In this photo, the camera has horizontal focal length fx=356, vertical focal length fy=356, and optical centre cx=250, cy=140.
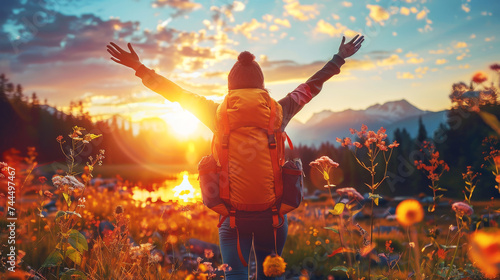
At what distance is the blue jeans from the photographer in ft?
10.2

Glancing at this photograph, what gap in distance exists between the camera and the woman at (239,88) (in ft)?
10.3

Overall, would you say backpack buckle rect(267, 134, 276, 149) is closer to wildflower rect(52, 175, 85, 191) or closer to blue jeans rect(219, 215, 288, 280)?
blue jeans rect(219, 215, 288, 280)

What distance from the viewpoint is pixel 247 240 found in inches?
125

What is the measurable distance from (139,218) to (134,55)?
5.97m

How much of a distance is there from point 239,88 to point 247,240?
4.54ft

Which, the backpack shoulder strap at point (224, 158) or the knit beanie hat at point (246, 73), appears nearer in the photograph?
the backpack shoulder strap at point (224, 158)

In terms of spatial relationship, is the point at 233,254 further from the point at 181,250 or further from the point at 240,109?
the point at 181,250

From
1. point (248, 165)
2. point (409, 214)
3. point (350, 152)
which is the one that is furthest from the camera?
point (350, 152)

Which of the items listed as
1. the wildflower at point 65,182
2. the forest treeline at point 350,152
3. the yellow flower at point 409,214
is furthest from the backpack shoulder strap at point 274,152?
the forest treeline at point 350,152

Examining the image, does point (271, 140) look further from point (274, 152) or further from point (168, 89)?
point (168, 89)

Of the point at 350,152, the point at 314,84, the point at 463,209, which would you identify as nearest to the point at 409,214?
the point at 463,209

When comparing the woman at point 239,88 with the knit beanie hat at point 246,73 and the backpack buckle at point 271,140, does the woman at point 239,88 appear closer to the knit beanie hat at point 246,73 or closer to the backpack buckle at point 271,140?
the knit beanie hat at point 246,73

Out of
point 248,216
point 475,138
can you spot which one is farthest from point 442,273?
point 475,138

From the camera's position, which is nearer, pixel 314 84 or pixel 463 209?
pixel 463 209
